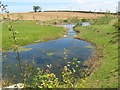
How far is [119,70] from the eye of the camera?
13094 mm

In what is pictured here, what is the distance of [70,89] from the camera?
729 centimetres

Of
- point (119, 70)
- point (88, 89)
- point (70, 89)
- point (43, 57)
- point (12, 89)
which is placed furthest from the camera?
point (43, 57)

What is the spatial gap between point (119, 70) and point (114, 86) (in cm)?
319

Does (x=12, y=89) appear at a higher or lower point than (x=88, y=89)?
higher

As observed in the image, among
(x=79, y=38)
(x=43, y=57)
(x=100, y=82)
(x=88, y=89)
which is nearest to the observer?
(x=88, y=89)

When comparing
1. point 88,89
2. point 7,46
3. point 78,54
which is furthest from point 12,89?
point 7,46

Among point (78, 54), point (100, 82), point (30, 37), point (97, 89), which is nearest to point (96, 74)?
point (100, 82)

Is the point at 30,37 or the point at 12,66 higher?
the point at 30,37

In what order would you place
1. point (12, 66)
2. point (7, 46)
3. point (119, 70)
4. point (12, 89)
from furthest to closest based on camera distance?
point (7, 46)
point (12, 66)
point (119, 70)
point (12, 89)

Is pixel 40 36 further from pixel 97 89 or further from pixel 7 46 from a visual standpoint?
pixel 97 89

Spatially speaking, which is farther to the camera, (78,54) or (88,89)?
(78,54)

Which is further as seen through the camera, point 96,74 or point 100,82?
point 96,74

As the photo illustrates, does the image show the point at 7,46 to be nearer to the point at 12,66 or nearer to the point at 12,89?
the point at 12,66

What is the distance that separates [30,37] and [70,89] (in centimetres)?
2929
